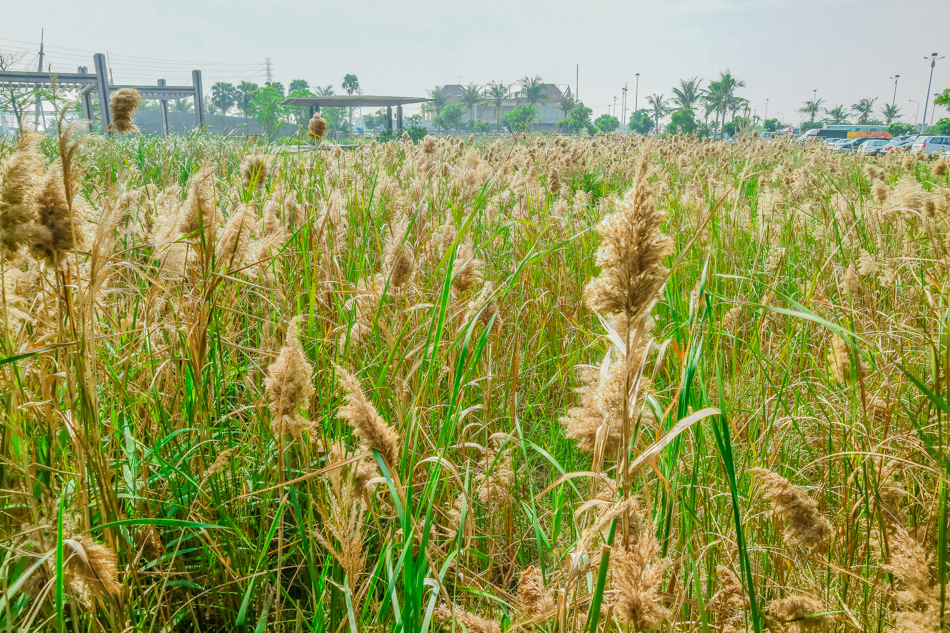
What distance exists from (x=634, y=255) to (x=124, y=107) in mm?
2396

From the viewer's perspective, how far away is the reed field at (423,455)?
0.91 metres

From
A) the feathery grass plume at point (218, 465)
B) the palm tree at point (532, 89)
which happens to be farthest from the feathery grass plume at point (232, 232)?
the palm tree at point (532, 89)

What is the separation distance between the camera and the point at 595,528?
33.9 inches

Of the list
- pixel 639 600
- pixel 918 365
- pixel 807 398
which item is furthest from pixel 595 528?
pixel 918 365

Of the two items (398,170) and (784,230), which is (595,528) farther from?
(398,170)

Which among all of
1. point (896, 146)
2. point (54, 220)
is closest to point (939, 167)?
point (54, 220)

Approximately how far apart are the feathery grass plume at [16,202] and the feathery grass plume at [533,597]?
109cm

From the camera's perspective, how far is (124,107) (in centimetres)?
235

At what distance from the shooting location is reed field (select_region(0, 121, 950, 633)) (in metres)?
0.91

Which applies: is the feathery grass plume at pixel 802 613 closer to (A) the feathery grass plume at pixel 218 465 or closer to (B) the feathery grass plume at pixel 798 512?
(B) the feathery grass plume at pixel 798 512

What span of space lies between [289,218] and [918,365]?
2386mm

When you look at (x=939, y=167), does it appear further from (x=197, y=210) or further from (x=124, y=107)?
(x=124, y=107)

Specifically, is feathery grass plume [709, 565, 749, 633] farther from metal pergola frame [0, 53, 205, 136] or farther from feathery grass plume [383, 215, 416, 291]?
metal pergola frame [0, 53, 205, 136]

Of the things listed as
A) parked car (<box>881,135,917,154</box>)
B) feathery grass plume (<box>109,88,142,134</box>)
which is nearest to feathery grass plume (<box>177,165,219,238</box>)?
feathery grass plume (<box>109,88,142,134</box>)
